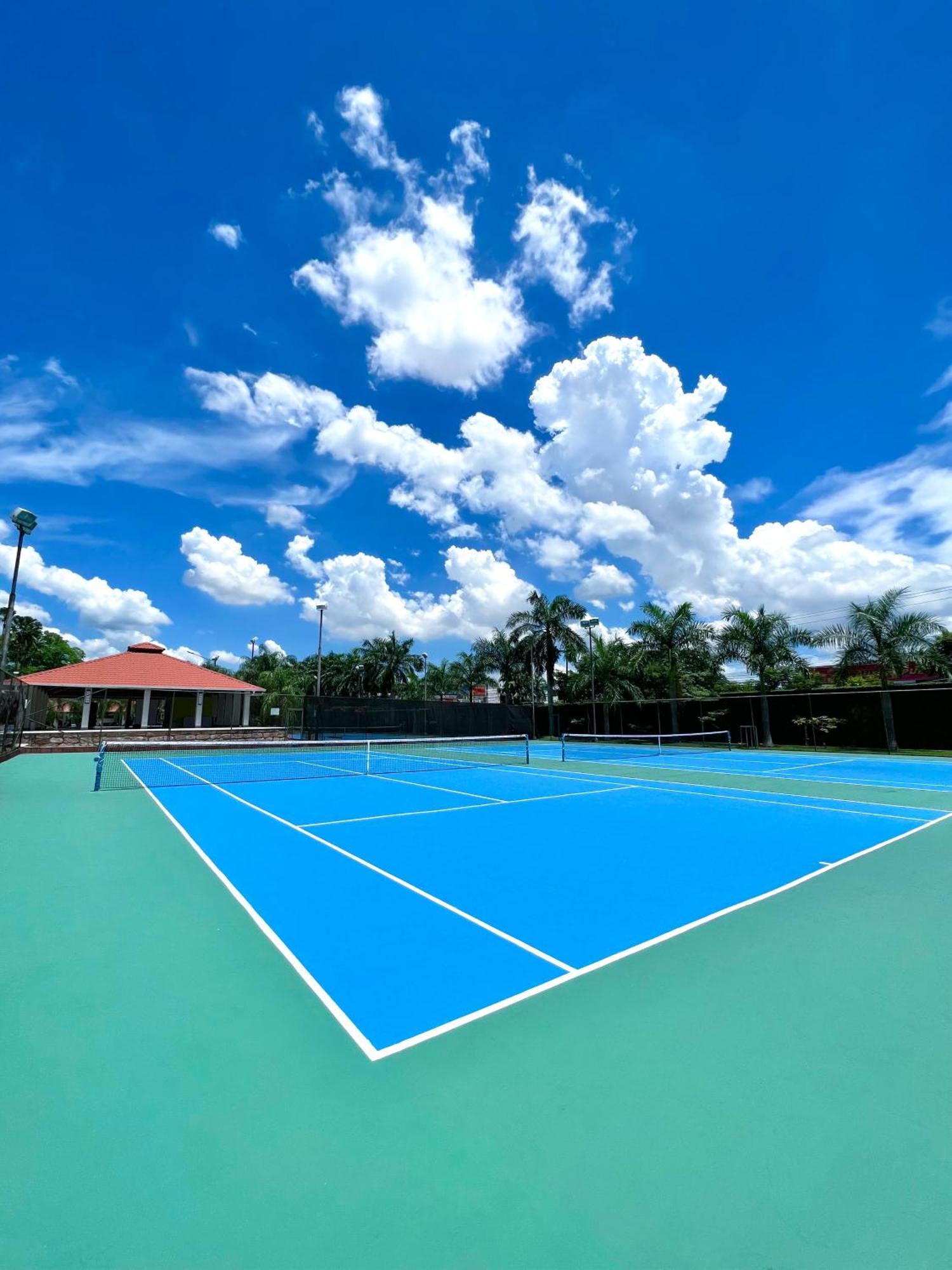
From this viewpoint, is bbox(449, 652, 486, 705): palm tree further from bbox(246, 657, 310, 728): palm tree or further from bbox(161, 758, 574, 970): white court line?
bbox(161, 758, 574, 970): white court line

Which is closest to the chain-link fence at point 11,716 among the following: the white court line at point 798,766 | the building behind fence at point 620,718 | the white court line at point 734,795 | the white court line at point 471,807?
the building behind fence at point 620,718

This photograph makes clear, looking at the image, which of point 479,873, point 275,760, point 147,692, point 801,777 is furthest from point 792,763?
point 147,692

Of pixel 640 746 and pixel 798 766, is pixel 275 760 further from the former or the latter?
pixel 798 766

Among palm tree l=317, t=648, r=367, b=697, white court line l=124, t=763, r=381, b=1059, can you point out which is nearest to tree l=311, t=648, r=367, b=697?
palm tree l=317, t=648, r=367, b=697

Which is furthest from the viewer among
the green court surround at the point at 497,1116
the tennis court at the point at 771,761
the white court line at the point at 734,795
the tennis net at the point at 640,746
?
the tennis net at the point at 640,746

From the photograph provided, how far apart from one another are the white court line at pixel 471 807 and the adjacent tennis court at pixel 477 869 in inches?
3.2

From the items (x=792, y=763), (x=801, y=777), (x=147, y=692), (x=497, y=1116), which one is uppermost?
(x=147, y=692)

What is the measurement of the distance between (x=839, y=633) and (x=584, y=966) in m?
28.7

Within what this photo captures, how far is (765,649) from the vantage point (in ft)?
103

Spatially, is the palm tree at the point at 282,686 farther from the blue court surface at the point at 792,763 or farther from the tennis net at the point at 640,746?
the blue court surface at the point at 792,763

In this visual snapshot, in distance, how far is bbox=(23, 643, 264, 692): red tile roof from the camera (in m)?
35.3

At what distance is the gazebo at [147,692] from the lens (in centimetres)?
3581

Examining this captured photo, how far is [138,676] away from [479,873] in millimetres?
37584

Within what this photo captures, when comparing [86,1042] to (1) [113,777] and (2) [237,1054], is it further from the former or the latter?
(1) [113,777]
